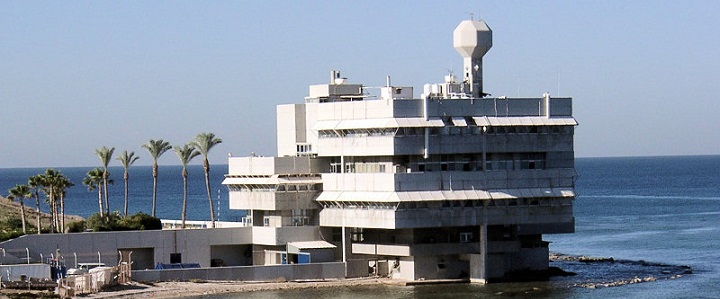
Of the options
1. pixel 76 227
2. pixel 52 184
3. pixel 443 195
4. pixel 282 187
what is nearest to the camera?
pixel 443 195

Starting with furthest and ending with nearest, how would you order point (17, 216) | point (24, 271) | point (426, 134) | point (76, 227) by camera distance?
point (17, 216) < point (76, 227) < point (426, 134) < point (24, 271)

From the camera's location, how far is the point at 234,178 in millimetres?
100750

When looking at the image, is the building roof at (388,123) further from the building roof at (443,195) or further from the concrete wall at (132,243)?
the concrete wall at (132,243)

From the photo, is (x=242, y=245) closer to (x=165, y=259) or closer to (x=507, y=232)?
(x=165, y=259)

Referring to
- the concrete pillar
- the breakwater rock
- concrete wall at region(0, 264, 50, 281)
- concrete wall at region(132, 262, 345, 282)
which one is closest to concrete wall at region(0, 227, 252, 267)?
concrete wall at region(0, 264, 50, 281)

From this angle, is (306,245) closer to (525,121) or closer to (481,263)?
(481,263)

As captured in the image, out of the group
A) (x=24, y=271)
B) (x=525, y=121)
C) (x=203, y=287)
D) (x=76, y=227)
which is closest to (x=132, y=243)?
(x=203, y=287)

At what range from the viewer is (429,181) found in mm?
92062

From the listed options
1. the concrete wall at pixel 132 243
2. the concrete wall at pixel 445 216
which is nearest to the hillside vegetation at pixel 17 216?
the concrete wall at pixel 132 243

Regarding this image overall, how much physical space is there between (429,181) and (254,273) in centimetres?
1153

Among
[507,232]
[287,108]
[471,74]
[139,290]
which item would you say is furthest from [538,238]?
[139,290]

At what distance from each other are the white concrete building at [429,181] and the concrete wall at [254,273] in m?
1.73

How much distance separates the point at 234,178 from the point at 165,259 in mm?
7256

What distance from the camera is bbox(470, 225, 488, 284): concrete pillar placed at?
306ft
